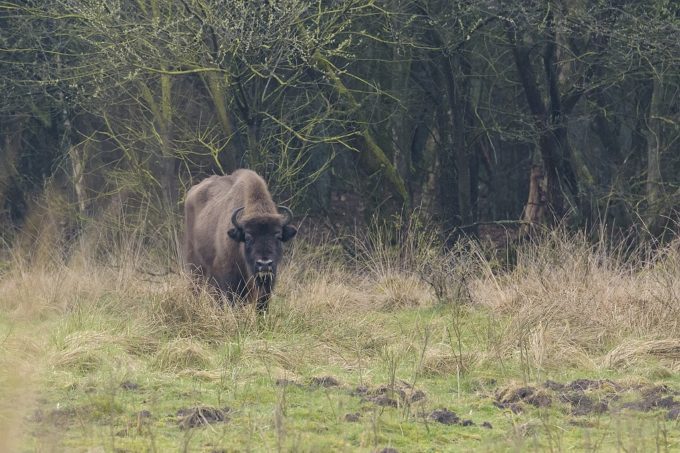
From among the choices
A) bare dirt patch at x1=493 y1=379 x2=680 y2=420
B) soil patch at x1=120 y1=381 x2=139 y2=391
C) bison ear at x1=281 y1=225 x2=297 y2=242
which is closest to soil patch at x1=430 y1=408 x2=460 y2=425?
bare dirt patch at x1=493 y1=379 x2=680 y2=420

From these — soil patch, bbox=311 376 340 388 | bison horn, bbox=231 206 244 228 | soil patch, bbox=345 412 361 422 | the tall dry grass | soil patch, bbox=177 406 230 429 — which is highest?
soil patch, bbox=177 406 230 429

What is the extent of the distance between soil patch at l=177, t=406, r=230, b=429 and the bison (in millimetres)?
3782

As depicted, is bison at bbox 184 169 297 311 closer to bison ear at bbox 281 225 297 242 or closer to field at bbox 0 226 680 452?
bison ear at bbox 281 225 297 242

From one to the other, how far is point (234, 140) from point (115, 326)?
7.93 m

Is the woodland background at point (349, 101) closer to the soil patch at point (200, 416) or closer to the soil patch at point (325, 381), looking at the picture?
the soil patch at point (325, 381)

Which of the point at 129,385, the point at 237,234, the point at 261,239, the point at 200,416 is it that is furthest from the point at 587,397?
the point at 237,234

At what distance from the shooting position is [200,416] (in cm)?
654

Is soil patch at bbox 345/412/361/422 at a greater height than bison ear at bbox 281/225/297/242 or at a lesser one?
greater

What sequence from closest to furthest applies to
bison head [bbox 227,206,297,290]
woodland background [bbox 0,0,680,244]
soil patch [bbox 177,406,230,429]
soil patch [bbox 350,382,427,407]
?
soil patch [bbox 177,406,230,429]
soil patch [bbox 350,382,427,407]
bison head [bbox 227,206,297,290]
woodland background [bbox 0,0,680,244]

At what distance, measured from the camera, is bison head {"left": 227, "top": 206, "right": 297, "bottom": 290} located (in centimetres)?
1134

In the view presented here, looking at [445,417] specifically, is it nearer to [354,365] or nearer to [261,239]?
[354,365]

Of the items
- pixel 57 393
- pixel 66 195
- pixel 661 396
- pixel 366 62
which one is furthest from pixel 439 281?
pixel 66 195

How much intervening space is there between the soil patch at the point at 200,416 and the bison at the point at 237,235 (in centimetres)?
378

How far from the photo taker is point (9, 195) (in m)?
21.2
